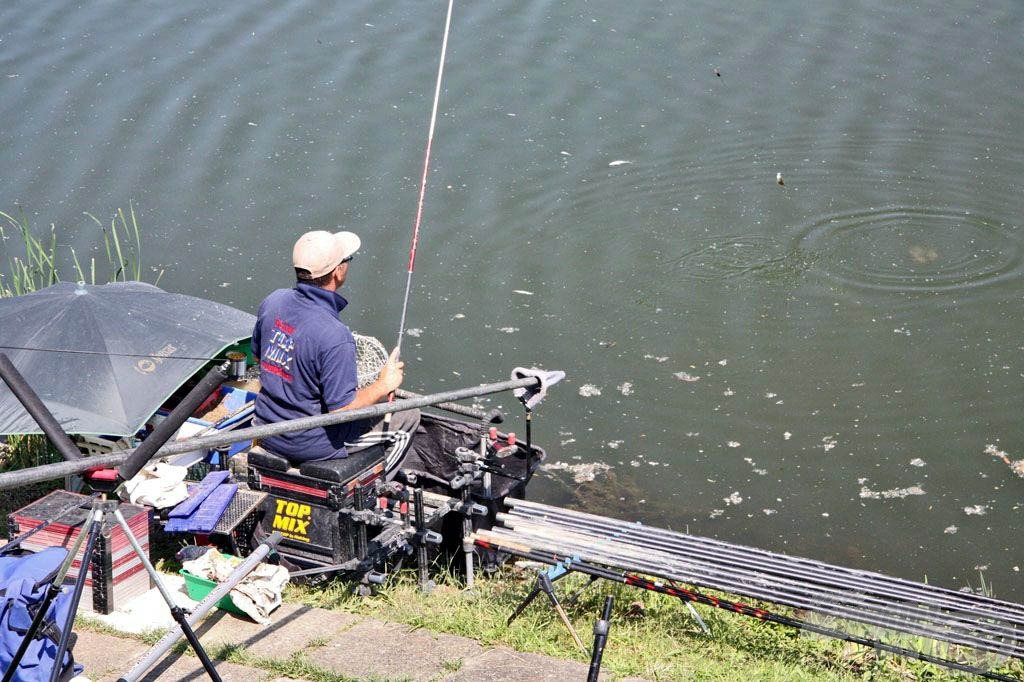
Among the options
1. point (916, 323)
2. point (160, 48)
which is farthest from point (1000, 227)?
point (160, 48)

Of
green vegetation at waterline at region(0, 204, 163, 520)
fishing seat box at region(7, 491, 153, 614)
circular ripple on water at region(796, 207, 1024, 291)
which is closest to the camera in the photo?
fishing seat box at region(7, 491, 153, 614)

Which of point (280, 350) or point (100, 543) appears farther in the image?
point (280, 350)

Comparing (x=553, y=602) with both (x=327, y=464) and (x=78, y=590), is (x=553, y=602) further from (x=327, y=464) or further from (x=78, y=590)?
(x=78, y=590)

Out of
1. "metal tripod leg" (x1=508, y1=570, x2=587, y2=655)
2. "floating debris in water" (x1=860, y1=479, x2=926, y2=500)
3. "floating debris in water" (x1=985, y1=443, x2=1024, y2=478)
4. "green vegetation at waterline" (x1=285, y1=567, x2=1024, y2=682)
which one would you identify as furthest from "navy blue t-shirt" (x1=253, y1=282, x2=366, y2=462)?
"floating debris in water" (x1=985, y1=443, x2=1024, y2=478)

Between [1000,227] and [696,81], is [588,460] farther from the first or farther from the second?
[696,81]

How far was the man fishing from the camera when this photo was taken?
456 cm

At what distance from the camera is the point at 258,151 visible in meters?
10.6

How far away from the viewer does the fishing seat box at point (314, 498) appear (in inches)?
185

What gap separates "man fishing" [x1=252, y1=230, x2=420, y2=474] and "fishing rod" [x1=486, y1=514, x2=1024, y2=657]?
75cm

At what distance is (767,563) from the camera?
4539 millimetres

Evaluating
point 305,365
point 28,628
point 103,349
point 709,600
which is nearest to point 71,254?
point 103,349

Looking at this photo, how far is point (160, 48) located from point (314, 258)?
27.3 feet

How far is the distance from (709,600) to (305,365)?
68.5 inches

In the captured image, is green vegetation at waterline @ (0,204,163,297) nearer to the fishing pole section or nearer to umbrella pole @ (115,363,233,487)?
the fishing pole section
